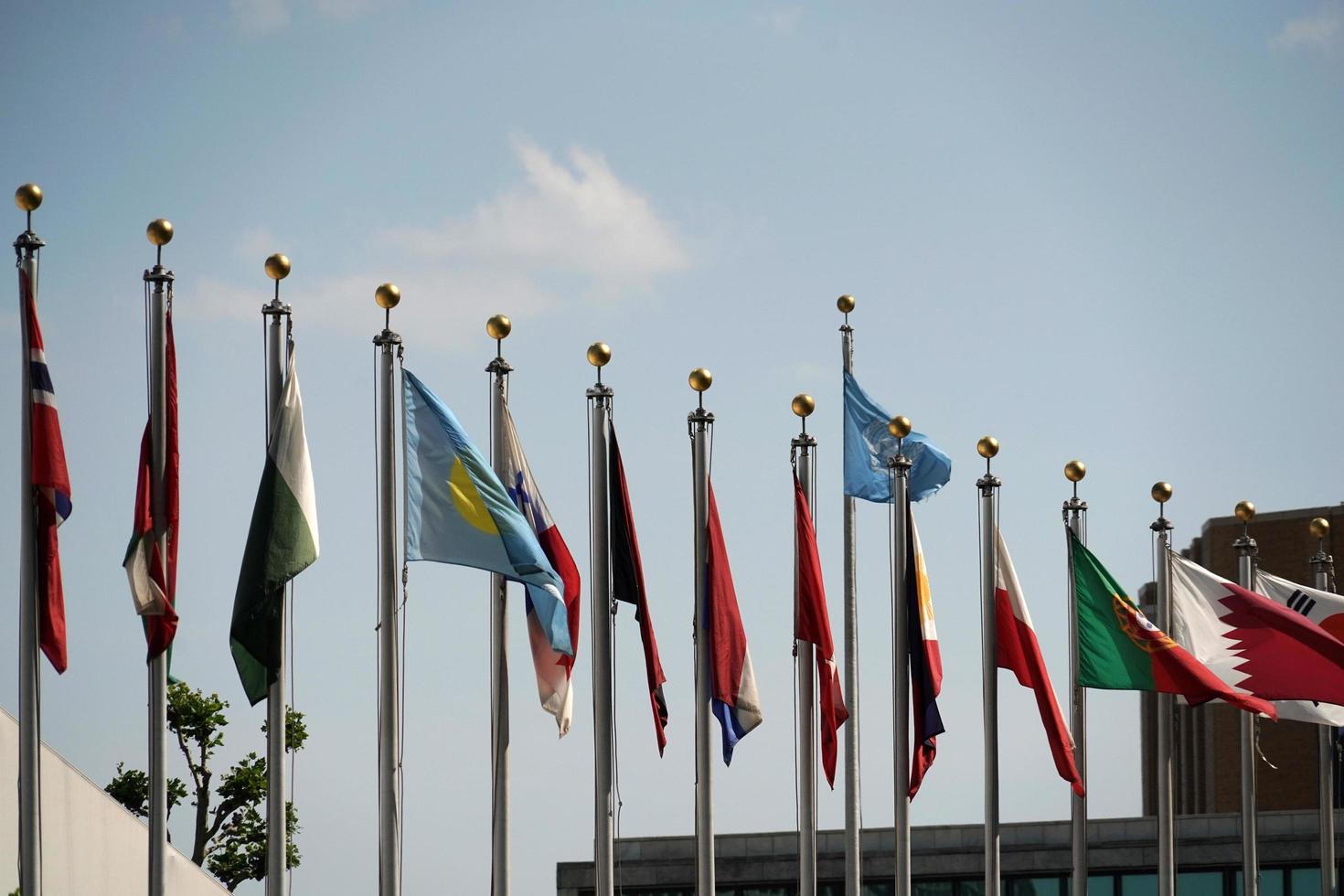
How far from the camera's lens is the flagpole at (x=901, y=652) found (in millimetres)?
30016

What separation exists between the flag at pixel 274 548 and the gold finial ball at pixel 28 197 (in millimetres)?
3466

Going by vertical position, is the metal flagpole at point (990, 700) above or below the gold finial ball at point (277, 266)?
below

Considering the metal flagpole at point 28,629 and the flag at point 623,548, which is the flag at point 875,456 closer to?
the flag at point 623,548

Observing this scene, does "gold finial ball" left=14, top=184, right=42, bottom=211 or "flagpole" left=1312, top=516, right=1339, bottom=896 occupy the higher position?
"gold finial ball" left=14, top=184, right=42, bottom=211

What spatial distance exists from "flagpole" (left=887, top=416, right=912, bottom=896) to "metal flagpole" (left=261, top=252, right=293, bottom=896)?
396 inches

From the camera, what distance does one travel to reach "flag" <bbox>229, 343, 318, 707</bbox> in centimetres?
2336

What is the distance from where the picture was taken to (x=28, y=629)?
22.3m

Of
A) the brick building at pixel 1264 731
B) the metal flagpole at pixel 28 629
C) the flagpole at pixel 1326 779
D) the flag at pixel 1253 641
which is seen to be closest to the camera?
the metal flagpole at pixel 28 629

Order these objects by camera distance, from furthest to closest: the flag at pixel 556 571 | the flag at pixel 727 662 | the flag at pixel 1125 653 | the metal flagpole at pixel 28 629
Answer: the flag at pixel 1125 653 < the flag at pixel 727 662 < the flag at pixel 556 571 < the metal flagpole at pixel 28 629

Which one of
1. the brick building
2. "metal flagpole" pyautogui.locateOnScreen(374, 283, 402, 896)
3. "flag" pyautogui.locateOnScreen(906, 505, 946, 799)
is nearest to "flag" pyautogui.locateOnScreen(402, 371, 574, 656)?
"metal flagpole" pyautogui.locateOnScreen(374, 283, 402, 896)

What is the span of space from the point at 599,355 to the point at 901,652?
6743 mm

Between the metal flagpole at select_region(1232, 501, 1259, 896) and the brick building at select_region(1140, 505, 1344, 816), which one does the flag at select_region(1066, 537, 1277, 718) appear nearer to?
the metal flagpole at select_region(1232, 501, 1259, 896)

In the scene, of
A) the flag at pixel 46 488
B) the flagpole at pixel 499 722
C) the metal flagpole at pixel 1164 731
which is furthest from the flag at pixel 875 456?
the flag at pixel 46 488

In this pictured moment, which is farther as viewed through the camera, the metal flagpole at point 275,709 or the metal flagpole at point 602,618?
the metal flagpole at point 602,618
